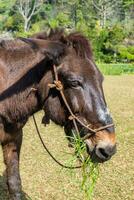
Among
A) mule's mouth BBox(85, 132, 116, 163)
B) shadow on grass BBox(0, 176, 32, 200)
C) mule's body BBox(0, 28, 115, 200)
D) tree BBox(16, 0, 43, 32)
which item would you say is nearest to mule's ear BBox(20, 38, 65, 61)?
mule's body BBox(0, 28, 115, 200)

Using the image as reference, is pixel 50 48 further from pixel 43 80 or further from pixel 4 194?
pixel 4 194

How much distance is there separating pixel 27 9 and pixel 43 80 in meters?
64.9

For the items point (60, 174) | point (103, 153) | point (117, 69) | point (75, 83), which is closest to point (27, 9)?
point (117, 69)

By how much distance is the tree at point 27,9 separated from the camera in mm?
66375

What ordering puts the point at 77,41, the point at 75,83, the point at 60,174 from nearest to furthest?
the point at 75,83
the point at 77,41
the point at 60,174

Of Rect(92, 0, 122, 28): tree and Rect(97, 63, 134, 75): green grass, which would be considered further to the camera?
Rect(92, 0, 122, 28): tree

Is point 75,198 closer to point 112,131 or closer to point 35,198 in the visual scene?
point 35,198

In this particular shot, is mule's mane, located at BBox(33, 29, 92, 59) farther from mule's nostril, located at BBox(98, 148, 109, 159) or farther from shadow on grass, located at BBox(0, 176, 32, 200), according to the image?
shadow on grass, located at BBox(0, 176, 32, 200)

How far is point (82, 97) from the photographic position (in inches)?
147

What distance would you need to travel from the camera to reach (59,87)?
3.82 metres

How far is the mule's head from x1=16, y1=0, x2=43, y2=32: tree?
61639mm

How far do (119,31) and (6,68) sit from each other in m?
40.6

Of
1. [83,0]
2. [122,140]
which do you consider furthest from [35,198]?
[83,0]

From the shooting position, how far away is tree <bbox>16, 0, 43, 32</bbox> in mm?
66375
